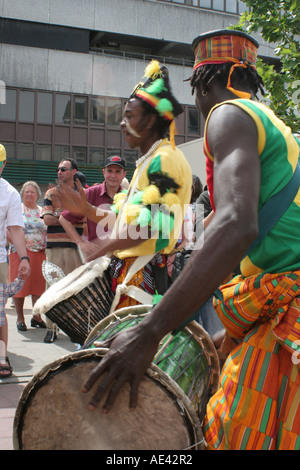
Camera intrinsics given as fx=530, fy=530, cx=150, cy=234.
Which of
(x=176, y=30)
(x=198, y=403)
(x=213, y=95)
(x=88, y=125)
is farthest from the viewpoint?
(x=176, y=30)

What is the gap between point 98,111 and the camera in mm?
25078

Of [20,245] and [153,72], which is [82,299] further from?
[20,245]

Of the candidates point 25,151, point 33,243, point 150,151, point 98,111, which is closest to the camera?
point 150,151

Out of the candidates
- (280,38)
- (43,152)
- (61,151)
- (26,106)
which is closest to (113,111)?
(61,151)

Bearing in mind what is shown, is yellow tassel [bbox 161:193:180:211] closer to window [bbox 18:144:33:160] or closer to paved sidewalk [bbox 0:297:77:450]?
paved sidewalk [bbox 0:297:77:450]

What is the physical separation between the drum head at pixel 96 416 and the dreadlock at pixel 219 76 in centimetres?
104

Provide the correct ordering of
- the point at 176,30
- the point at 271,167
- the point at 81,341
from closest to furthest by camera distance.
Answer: the point at 271,167
the point at 81,341
the point at 176,30

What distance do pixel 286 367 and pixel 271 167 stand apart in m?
0.62

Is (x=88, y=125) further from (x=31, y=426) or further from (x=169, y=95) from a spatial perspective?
(x=31, y=426)

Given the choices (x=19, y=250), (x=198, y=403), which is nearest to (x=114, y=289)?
(x=198, y=403)

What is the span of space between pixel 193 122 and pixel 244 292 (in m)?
26.3

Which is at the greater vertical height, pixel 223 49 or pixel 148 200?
pixel 223 49

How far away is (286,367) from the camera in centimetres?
165

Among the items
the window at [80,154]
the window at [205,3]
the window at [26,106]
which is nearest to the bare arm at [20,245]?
the window at [80,154]
